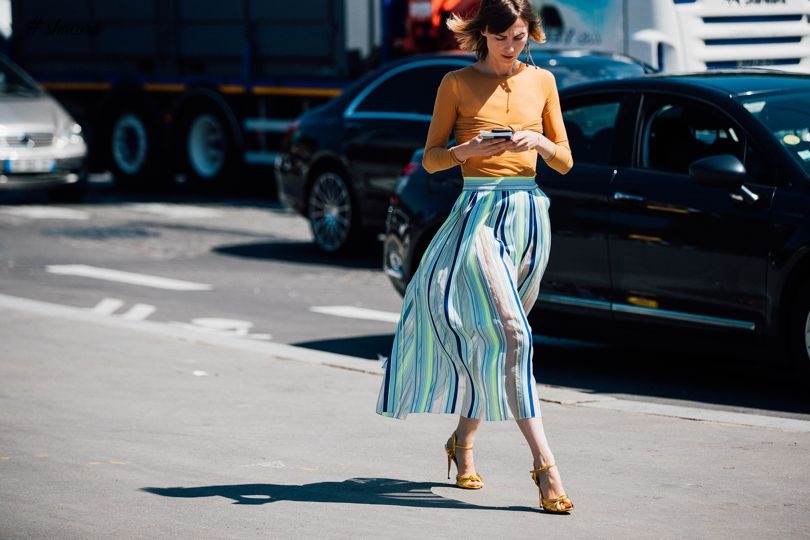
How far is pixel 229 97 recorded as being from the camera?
1986cm

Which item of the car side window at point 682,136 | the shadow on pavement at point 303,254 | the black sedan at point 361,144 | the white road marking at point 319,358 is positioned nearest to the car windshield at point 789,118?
the car side window at point 682,136

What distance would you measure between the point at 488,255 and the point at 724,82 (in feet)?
10.1

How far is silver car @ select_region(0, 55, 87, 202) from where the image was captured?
58.6ft

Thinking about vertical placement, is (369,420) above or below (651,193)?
below

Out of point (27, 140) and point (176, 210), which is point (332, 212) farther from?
point (27, 140)

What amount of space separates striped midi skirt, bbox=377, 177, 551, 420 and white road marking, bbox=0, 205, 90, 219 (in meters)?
11.9

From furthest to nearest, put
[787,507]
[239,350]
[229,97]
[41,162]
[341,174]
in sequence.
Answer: [229,97]
[41,162]
[341,174]
[239,350]
[787,507]

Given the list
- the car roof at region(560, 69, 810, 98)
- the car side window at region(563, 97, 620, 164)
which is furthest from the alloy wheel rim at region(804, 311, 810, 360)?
the car side window at region(563, 97, 620, 164)

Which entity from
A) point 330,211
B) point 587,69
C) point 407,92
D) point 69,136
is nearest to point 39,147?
point 69,136

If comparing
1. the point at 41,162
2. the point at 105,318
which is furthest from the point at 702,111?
the point at 41,162

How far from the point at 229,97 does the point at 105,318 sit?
31.6 feet

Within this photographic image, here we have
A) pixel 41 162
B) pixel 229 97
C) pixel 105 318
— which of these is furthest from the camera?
pixel 229 97

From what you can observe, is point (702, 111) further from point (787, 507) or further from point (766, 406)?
point (787, 507)

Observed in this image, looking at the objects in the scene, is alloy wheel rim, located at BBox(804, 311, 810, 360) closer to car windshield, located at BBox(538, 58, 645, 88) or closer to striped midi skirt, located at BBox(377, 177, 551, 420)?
striped midi skirt, located at BBox(377, 177, 551, 420)
